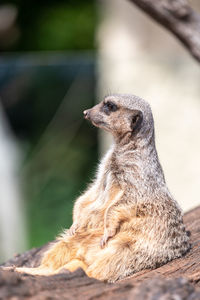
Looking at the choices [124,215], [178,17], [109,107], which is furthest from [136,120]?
[178,17]

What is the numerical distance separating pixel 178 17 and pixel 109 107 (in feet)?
6.31

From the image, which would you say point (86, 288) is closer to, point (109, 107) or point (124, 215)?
point (124, 215)

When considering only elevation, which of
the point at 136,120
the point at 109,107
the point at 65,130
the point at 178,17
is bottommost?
the point at 136,120

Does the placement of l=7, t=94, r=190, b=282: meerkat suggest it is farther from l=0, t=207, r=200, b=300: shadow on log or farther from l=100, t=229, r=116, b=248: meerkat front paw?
l=0, t=207, r=200, b=300: shadow on log

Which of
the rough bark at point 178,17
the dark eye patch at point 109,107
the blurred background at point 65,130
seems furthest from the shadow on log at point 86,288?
the blurred background at point 65,130

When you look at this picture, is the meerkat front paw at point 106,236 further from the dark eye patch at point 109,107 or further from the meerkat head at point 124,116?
the dark eye patch at point 109,107

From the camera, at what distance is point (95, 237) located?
3502mm

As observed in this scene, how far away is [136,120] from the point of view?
3584 millimetres

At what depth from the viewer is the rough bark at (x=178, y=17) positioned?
5.13 metres

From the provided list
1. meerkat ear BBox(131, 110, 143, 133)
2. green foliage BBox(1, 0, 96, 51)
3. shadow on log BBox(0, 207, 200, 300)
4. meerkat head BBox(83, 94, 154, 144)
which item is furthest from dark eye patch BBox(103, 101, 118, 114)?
green foliage BBox(1, 0, 96, 51)

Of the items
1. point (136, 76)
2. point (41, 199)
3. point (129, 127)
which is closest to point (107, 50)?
point (136, 76)

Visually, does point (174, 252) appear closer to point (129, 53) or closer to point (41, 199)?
point (41, 199)

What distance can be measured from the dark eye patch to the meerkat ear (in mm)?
153

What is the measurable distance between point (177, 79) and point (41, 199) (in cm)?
276
